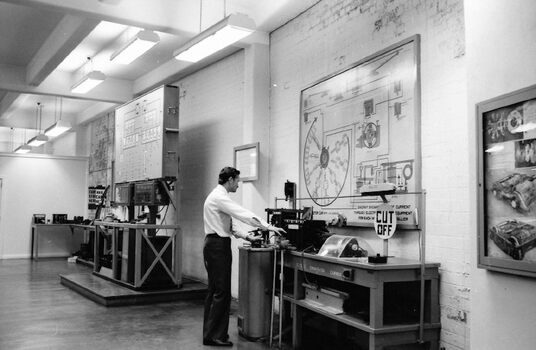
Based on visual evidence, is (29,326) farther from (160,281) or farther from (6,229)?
(6,229)

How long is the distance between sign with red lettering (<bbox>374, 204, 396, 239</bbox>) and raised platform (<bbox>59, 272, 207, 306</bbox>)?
3.98 meters

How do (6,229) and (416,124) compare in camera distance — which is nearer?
(416,124)

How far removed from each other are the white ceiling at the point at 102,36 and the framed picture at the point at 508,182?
3549 mm

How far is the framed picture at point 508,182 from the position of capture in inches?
104

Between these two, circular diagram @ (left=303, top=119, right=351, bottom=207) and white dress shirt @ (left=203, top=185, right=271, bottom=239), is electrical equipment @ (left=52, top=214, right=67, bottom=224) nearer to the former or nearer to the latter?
circular diagram @ (left=303, top=119, right=351, bottom=207)

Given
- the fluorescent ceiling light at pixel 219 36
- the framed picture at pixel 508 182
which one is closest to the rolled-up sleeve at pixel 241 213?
the fluorescent ceiling light at pixel 219 36

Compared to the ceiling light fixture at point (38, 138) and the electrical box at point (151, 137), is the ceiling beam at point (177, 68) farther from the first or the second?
the ceiling light fixture at point (38, 138)

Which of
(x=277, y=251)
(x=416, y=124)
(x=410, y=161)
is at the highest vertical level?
(x=416, y=124)

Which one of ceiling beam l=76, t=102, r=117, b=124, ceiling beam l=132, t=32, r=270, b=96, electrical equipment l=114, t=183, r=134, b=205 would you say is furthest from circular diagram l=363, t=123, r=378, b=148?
ceiling beam l=76, t=102, r=117, b=124

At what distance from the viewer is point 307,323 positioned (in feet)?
18.5

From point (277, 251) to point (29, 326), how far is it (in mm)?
2968

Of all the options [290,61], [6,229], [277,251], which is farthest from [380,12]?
[6,229]

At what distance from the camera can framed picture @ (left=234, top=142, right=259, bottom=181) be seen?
6500 millimetres

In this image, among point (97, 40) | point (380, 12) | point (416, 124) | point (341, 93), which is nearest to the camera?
point (416, 124)
